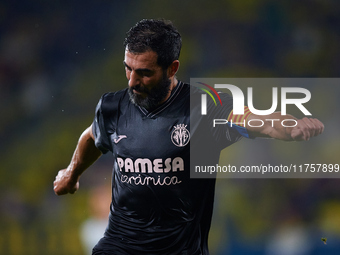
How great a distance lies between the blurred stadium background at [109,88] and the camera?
6.47 m

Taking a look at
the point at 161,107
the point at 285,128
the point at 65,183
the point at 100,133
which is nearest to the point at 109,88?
the point at 65,183

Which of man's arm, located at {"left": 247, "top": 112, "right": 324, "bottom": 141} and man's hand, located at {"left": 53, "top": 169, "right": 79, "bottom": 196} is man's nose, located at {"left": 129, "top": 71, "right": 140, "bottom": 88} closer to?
man's arm, located at {"left": 247, "top": 112, "right": 324, "bottom": 141}

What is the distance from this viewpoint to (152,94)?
3211 mm

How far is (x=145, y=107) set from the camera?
3.28 m

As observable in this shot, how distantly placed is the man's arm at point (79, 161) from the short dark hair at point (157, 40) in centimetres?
78

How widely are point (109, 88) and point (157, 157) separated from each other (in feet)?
11.7

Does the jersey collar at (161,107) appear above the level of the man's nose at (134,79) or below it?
below

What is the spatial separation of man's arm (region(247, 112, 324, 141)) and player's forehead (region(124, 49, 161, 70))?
672mm

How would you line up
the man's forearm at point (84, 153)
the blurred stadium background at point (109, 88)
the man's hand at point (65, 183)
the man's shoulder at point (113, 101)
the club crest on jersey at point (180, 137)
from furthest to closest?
the blurred stadium background at point (109, 88), the man's hand at point (65, 183), the man's forearm at point (84, 153), the man's shoulder at point (113, 101), the club crest on jersey at point (180, 137)

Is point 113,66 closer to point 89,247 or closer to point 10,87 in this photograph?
point 10,87

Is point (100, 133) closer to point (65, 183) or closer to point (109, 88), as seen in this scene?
point (65, 183)

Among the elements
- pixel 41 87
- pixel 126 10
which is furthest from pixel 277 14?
pixel 41 87

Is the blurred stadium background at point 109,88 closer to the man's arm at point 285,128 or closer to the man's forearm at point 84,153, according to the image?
the man's forearm at point 84,153

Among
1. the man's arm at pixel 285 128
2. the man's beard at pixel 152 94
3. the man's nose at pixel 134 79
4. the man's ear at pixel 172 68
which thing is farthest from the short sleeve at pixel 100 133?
the man's arm at pixel 285 128
